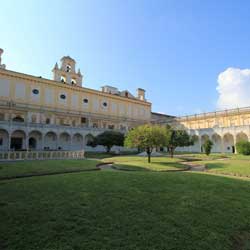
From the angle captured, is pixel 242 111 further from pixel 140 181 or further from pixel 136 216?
pixel 136 216

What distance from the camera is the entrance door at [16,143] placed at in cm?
3600

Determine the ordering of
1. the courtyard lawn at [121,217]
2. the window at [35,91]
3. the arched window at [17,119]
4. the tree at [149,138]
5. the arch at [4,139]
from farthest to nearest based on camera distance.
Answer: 1. the window at [35,91]
2. the arched window at [17,119]
3. the arch at [4,139]
4. the tree at [149,138]
5. the courtyard lawn at [121,217]

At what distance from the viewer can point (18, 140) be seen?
3662 cm

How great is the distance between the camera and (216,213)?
557 centimetres

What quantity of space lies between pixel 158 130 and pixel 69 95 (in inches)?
1313

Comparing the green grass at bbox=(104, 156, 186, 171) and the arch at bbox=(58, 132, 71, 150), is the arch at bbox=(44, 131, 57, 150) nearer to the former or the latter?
the arch at bbox=(58, 132, 71, 150)

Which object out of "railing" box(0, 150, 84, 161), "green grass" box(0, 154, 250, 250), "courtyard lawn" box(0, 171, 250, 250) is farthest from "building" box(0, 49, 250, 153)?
"courtyard lawn" box(0, 171, 250, 250)

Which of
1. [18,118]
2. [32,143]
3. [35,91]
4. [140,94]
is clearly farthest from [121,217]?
[140,94]

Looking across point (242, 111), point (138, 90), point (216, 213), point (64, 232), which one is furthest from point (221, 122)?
point (64, 232)

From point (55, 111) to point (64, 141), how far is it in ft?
25.2

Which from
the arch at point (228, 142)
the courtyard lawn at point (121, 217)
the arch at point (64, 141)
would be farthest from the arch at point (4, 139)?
the arch at point (228, 142)

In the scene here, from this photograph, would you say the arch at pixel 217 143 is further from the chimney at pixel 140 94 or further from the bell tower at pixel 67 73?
the bell tower at pixel 67 73

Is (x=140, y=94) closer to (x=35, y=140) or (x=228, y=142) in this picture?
(x=228, y=142)

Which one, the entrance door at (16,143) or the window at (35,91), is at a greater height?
the window at (35,91)
